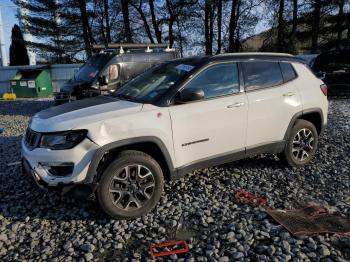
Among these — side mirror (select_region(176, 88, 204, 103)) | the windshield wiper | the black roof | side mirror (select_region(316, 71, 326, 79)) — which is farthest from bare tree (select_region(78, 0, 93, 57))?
side mirror (select_region(176, 88, 204, 103))

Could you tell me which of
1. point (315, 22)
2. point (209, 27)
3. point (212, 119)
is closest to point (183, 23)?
point (209, 27)

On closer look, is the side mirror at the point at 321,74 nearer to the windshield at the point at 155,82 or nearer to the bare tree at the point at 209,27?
the windshield at the point at 155,82

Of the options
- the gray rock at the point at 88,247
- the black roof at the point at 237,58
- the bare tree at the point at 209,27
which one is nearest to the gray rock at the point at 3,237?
the gray rock at the point at 88,247

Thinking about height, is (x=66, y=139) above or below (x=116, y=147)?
above

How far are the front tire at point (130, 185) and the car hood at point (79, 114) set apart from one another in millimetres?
471

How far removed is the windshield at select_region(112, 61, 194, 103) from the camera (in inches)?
166

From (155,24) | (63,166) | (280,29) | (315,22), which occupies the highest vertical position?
(155,24)

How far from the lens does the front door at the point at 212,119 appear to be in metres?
4.00

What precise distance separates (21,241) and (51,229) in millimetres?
323

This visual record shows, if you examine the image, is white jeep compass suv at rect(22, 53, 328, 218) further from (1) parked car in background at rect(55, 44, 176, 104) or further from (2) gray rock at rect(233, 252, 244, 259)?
(1) parked car in background at rect(55, 44, 176, 104)

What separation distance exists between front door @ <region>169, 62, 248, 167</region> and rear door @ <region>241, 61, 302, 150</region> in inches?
6.3

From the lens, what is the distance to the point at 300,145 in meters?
5.21

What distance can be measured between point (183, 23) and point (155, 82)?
24.5 meters

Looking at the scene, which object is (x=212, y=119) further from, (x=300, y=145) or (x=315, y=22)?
(x=315, y=22)
